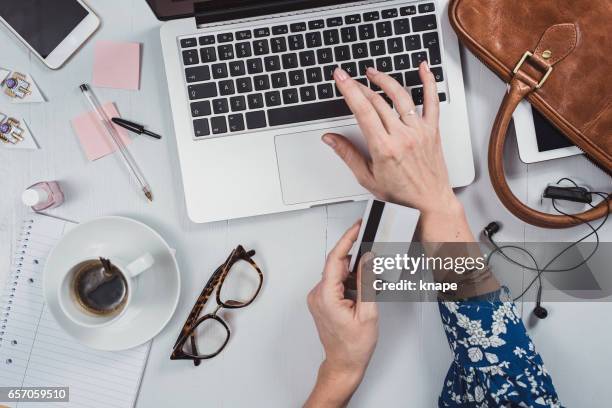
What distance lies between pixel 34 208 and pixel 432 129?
63 cm

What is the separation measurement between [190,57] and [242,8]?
0.11m

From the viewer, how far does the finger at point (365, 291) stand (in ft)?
2.41

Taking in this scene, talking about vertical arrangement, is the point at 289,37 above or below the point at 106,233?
above

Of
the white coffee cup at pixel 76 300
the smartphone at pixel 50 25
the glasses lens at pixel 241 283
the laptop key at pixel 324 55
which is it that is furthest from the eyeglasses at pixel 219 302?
the smartphone at pixel 50 25

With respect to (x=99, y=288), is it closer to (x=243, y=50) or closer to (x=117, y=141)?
(x=117, y=141)

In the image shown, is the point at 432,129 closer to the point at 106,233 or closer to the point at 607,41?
the point at 607,41

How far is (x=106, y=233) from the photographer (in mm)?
818

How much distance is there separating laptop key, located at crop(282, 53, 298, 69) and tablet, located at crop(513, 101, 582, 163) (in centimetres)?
35

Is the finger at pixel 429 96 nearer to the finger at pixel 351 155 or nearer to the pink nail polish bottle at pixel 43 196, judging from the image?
the finger at pixel 351 155

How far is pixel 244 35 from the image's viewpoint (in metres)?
0.78

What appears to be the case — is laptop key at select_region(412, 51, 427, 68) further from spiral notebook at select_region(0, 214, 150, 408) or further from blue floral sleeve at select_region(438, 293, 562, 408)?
spiral notebook at select_region(0, 214, 150, 408)

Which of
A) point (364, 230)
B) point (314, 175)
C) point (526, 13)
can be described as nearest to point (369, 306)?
point (364, 230)

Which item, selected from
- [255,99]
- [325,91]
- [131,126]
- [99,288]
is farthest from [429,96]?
[99,288]

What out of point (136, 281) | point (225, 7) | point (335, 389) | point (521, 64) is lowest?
point (335, 389)
